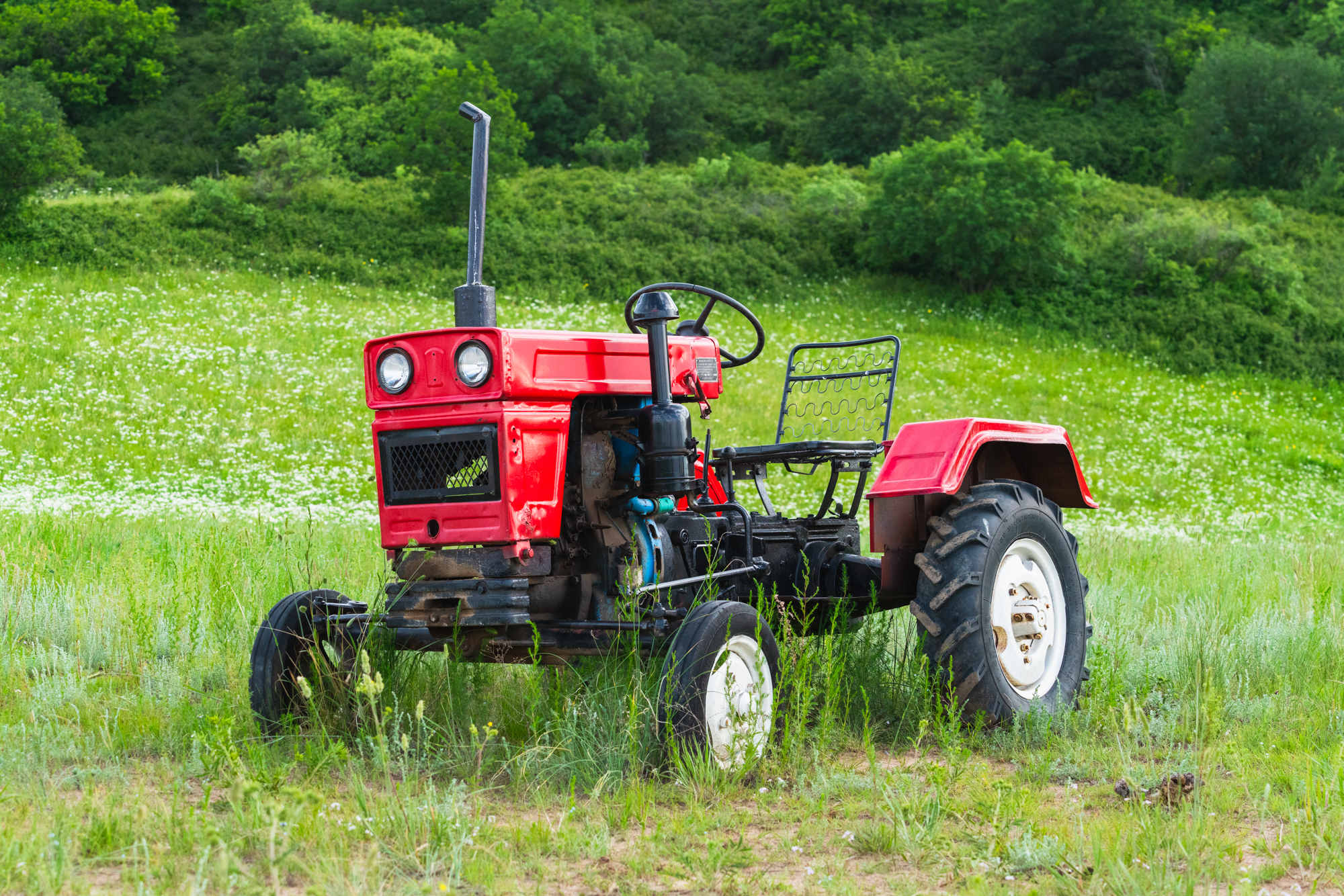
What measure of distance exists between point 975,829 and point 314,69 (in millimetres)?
52341

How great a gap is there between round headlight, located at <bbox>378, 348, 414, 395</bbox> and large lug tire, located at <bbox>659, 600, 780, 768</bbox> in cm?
116

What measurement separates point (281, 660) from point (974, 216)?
24660 mm

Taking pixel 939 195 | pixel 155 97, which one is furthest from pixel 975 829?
pixel 155 97

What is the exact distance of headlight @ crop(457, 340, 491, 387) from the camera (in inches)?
142

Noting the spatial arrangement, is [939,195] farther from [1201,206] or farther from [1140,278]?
[1201,206]

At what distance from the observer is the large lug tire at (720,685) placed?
345 centimetres

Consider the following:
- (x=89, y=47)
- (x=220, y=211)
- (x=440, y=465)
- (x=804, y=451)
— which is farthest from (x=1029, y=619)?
(x=89, y=47)

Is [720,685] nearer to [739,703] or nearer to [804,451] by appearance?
[739,703]

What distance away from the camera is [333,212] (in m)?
28.2

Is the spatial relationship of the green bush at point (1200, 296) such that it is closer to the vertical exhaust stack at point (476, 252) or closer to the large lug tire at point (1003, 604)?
the large lug tire at point (1003, 604)

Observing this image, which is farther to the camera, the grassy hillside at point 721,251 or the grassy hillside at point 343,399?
the grassy hillside at point 721,251

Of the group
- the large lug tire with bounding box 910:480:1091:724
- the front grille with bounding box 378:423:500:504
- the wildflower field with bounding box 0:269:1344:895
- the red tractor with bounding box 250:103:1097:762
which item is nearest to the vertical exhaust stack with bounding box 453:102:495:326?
the red tractor with bounding box 250:103:1097:762

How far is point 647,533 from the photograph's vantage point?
3984mm

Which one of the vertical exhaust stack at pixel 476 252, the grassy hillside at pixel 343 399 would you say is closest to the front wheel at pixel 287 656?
the vertical exhaust stack at pixel 476 252
